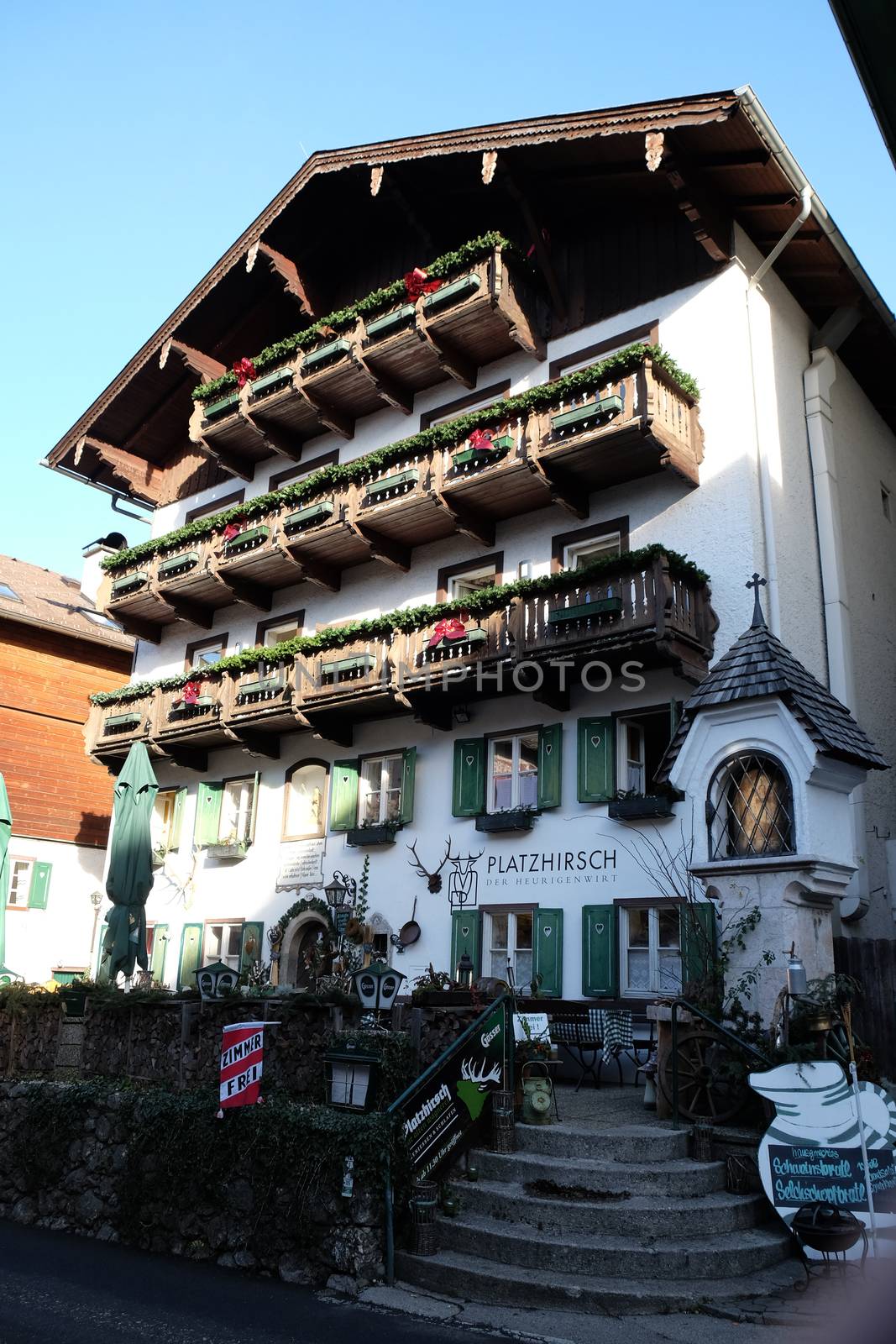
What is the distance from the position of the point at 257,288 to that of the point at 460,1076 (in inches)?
693

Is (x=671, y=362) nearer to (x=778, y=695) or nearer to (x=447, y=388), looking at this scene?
(x=447, y=388)

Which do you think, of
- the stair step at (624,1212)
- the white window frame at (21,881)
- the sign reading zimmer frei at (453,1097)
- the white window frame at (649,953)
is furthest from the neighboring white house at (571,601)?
the white window frame at (21,881)

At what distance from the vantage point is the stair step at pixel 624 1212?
26.3 ft

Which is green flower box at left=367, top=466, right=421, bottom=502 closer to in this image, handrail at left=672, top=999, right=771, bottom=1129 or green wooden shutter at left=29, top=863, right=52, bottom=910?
→ handrail at left=672, top=999, right=771, bottom=1129

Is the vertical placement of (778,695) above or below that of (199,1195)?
above

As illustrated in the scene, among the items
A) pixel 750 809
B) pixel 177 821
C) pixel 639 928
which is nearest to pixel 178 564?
pixel 177 821

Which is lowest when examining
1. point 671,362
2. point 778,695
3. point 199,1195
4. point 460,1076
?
point 199,1195

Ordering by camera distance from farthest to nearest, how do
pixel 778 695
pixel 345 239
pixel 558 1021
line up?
pixel 345 239 < pixel 558 1021 < pixel 778 695

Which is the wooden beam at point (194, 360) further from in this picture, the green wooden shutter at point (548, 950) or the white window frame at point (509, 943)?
the green wooden shutter at point (548, 950)

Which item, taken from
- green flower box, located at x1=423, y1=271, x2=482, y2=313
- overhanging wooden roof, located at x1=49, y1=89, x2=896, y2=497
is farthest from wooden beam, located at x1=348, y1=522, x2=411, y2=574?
overhanging wooden roof, located at x1=49, y1=89, x2=896, y2=497

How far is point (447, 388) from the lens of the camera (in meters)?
19.5

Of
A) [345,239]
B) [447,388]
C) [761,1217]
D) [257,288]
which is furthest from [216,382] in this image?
[761,1217]

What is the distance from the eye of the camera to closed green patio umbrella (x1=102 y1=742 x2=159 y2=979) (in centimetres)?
1500

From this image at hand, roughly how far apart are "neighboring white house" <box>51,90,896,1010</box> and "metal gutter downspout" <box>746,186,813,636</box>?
44 mm
